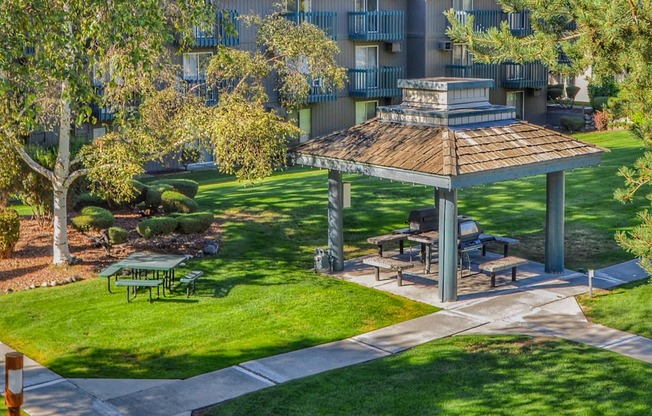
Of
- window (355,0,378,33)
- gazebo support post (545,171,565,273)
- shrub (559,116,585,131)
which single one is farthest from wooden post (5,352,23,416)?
shrub (559,116,585,131)

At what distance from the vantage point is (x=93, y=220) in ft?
74.6

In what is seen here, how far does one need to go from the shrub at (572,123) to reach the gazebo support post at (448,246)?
102 feet

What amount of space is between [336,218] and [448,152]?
11.0 feet

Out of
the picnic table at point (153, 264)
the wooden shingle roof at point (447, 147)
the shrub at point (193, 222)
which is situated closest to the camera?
the wooden shingle roof at point (447, 147)

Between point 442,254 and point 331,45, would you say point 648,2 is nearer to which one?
point 442,254

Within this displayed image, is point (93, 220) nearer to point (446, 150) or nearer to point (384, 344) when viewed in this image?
point (446, 150)

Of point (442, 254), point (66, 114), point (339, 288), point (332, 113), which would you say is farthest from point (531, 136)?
point (332, 113)

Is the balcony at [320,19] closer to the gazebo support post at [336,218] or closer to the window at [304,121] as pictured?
the window at [304,121]

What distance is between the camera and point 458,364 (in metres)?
15.3

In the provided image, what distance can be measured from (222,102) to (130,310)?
487 cm

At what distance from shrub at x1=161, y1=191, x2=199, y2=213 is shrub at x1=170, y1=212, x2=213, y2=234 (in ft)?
4.41

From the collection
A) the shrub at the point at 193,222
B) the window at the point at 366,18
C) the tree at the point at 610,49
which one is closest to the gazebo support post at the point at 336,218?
the shrub at the point at 193,222

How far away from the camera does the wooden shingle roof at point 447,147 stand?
1831cm

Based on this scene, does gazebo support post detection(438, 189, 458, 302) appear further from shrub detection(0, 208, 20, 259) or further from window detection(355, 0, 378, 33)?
window detection(355, 0, 378, 33)
